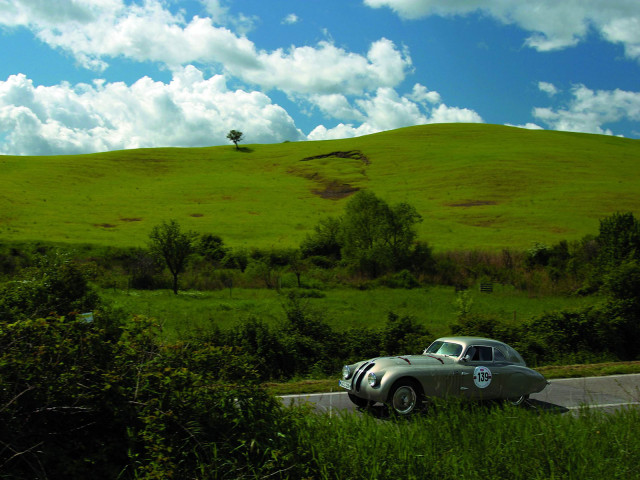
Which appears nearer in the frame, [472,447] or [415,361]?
[472,447]

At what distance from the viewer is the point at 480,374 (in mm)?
10500

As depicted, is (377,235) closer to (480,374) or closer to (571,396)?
(571,396)

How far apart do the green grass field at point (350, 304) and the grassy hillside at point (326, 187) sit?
47.3ft

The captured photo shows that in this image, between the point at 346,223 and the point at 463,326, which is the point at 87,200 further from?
the point at 463,326

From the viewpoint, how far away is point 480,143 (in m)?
105

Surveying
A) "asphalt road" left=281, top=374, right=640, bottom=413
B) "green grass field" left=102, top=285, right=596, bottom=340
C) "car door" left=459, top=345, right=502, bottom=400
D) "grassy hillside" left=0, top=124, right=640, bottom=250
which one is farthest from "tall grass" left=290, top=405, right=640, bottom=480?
"grassy hillside" left=0, top=124, right=640, bottom=250

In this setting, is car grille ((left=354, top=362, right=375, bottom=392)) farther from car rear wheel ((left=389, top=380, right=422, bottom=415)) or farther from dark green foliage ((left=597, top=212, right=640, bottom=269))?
dark green foliage ((left=597, top=212, right=640, bottom=269))

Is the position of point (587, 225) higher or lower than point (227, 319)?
higher

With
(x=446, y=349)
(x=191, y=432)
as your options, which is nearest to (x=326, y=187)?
(x=446, y=349)

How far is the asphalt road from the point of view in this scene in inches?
426

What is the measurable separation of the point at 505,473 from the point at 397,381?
188 inches

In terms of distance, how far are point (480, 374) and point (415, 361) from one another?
137 centimetres

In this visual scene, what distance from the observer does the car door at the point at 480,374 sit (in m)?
10.4

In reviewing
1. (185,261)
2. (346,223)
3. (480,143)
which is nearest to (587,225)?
(346,223)
